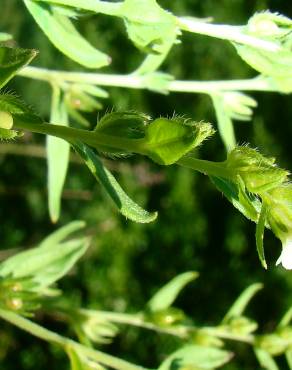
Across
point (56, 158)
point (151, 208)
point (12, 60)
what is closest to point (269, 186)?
point (12, 60)

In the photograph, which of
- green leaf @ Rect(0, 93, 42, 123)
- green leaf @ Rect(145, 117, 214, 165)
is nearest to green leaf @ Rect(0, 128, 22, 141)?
green leaf @ Rect(0, 93, 42, 123)

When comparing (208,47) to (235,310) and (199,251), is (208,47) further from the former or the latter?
(235,310)

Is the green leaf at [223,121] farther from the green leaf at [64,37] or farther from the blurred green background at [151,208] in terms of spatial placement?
the blurred green background at [151,208]

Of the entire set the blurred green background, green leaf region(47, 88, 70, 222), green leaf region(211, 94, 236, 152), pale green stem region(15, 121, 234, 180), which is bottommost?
the blurred green background

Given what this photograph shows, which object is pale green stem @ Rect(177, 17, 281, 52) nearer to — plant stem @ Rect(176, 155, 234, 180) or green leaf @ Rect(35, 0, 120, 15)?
green leaf @ Rect(35, 0, 120, 15)

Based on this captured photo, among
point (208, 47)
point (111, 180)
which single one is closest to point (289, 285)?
point (208, 47)

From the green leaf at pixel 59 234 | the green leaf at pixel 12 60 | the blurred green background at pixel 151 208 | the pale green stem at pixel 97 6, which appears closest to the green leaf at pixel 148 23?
the pale green stem at pixel 97 6
